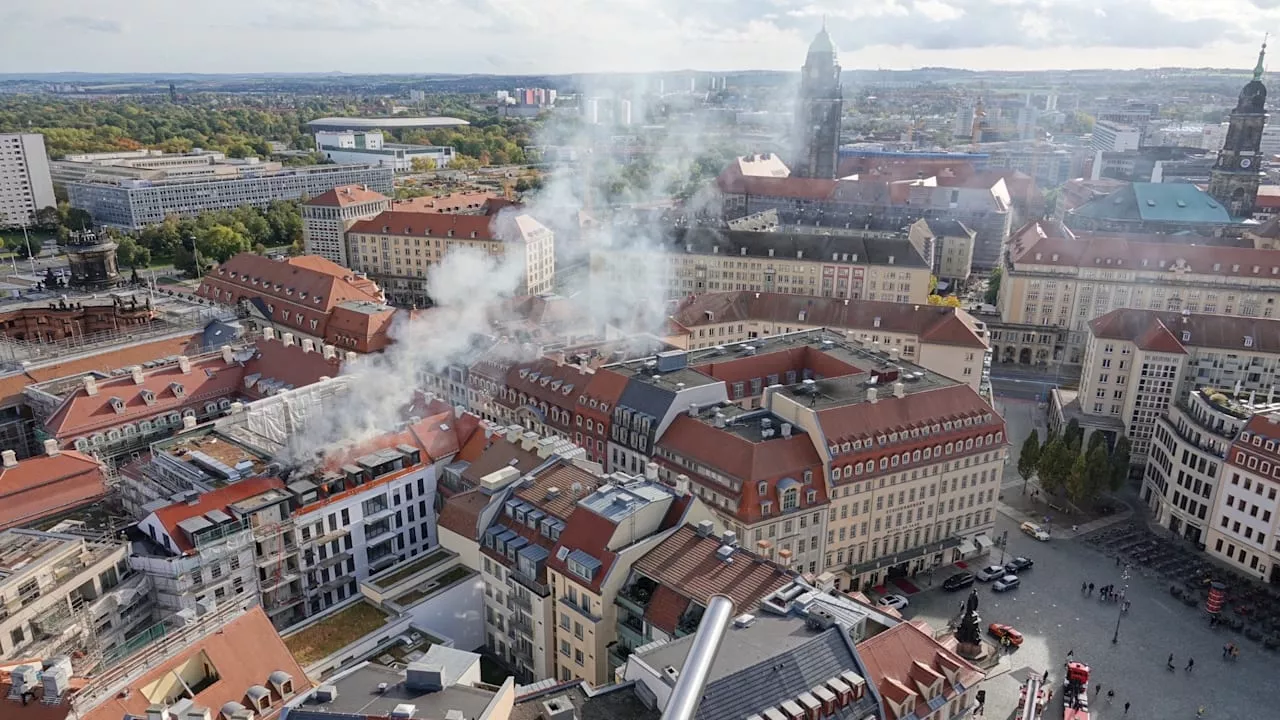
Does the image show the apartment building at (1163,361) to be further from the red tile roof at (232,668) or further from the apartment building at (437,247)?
the red tile roof at (232,668)

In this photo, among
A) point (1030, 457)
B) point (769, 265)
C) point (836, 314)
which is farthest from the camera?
point (769, 265)

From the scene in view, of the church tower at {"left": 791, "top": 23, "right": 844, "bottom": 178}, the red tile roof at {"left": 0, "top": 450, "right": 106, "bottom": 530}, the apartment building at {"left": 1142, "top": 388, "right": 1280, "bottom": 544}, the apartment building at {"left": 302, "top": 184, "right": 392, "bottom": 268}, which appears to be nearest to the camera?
the red tile roof at {"left": 0, "top": 450, "right": 106, "bottom": 530}

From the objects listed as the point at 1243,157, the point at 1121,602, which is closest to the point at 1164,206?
the point at 1243,157

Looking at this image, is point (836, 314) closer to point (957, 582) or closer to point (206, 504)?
point (957, 582)

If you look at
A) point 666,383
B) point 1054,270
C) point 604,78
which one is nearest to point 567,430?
point 666,383

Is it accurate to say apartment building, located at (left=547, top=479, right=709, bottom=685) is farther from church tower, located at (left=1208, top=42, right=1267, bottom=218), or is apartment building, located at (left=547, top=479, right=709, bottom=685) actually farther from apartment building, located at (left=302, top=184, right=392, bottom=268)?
church tower, located at (left=1208, top=42, right=1267, bottom=218)

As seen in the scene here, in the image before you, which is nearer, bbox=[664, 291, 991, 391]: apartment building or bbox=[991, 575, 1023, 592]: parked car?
bbox=[991, 575, 1023, 592]: parked car

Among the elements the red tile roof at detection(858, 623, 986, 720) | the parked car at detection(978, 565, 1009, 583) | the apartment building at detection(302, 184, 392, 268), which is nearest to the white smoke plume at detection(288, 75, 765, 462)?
the apartment building at detection(302, 184, 392, 268)
